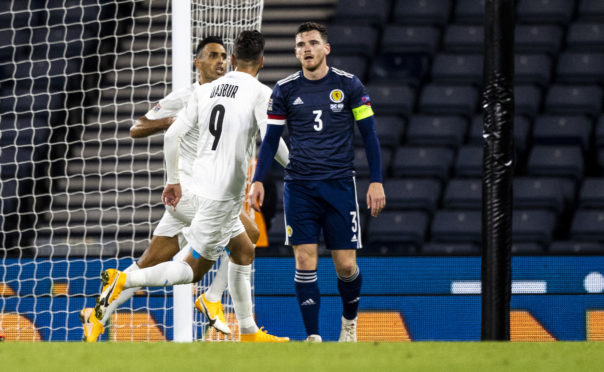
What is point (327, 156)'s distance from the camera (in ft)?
16.2

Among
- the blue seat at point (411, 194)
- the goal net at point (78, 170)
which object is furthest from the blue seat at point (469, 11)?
the goal net at point (78, 170)

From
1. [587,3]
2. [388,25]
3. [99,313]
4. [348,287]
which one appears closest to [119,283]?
[99,313]

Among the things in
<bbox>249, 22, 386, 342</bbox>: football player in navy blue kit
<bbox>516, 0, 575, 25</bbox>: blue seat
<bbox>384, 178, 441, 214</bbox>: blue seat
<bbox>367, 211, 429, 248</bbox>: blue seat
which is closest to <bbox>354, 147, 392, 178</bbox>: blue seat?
<bbox>384, 178, 441, 214</bbox>: blue seat

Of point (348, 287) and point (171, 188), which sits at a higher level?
point (171, 188)

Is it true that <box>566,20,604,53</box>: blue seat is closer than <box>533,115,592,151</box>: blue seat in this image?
No

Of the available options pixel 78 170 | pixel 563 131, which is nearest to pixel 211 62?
pixel 78 170

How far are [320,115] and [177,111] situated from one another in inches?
45.8

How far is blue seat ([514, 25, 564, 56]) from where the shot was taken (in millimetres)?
10086

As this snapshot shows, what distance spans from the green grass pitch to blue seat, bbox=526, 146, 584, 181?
220 inches

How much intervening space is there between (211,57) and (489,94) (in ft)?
6.54

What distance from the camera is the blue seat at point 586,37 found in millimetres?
10086

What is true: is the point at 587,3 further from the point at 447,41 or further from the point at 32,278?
the point at 32,278

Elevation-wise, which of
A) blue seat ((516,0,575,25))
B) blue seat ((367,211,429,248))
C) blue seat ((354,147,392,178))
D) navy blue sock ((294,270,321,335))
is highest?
blue seat ((516,0,575,25))

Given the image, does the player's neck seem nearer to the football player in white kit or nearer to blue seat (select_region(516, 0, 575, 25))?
the football player in white kit
